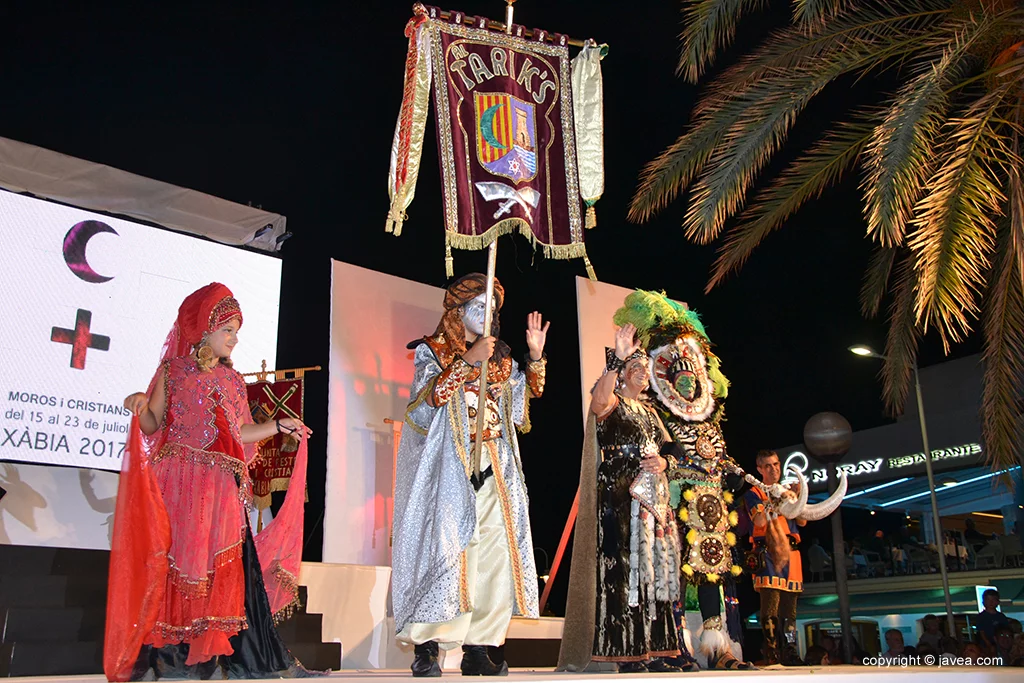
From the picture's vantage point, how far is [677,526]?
5449mm

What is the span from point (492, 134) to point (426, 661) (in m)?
2.74

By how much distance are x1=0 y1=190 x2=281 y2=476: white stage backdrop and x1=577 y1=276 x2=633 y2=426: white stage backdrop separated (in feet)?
10.5

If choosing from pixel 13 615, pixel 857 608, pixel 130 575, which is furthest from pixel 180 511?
pixel 857 608

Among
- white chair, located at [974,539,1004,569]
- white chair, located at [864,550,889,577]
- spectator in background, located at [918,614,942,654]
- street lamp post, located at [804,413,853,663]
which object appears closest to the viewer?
street lamp post, located at [804,413,853,663]

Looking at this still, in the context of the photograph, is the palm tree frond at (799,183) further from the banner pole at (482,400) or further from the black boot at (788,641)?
the banner pole at (482,400)

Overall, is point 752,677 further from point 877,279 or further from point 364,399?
point 877,279

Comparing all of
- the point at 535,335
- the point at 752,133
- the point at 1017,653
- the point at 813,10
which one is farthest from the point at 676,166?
the point at 1017,653

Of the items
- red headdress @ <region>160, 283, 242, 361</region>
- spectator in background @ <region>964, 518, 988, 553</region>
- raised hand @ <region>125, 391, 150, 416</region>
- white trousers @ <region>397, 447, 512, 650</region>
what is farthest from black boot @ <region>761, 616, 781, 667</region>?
spectator in background @ <region>964, 518, 988, 553</region>

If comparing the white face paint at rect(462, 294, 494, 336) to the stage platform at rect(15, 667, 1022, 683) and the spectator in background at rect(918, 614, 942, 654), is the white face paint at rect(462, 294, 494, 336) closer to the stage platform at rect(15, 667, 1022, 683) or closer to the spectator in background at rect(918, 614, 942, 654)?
the stage platform at rect(15, 667, 1022, 683)

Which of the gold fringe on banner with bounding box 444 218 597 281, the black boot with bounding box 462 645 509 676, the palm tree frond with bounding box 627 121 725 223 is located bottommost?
the black boot with bounding box 462 645 509 676

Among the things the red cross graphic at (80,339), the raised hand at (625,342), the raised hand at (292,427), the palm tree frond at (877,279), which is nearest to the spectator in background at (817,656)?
the palm tree frond at (877,279)

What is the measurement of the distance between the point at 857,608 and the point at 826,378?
17.7 feet

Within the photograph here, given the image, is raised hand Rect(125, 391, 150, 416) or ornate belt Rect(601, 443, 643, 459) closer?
raised hand Rect(125, 391, 150, 416)

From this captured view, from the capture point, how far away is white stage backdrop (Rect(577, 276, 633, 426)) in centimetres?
873
